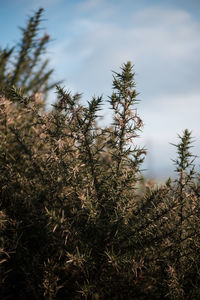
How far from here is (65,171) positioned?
4.02 ft

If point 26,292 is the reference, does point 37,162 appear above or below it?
above

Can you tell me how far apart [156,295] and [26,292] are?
60 cm

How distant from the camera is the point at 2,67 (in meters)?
3.47

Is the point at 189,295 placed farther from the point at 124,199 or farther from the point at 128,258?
the point at 124,199

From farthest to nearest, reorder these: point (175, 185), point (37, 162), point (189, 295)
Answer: point (37, 162) < point (175, 185) < point (189, 295)

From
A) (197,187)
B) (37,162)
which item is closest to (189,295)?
(197,187)

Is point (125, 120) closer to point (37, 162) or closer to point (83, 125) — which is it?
point (83, 125)

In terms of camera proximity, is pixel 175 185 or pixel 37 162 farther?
pixel 37 162

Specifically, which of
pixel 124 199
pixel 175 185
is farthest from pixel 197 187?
pixel 124 199

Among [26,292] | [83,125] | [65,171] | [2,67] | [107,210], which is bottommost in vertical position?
[26,292]

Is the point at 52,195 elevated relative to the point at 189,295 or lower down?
elevated

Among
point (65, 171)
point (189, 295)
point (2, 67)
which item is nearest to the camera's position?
point (189, 295)

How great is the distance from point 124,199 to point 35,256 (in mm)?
517

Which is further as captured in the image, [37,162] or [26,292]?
[37,162]
